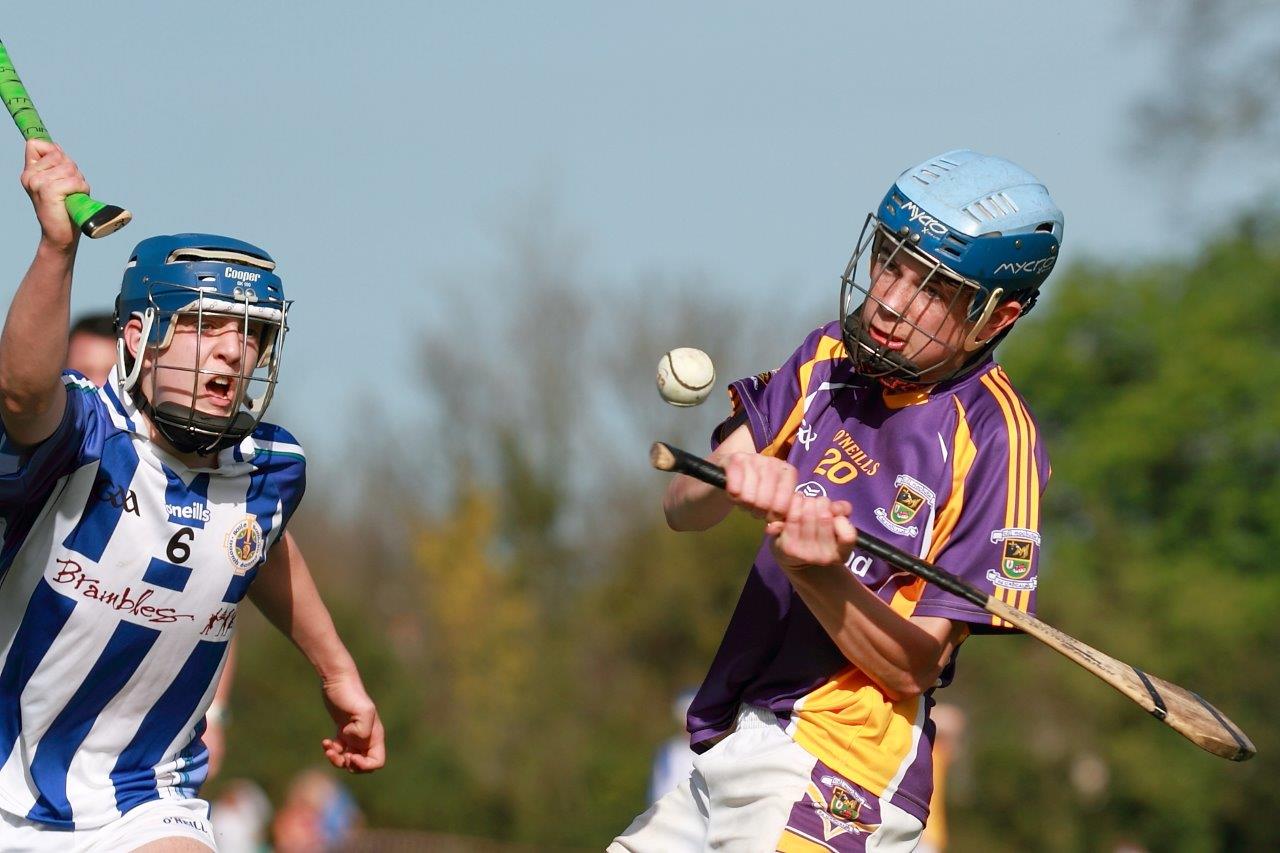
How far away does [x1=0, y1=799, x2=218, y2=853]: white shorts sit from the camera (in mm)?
4469

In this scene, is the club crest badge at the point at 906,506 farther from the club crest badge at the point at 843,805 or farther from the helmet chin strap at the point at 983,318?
the club crest badge at the point at 843,805

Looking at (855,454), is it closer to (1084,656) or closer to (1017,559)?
(1017,559)

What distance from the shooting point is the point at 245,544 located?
470cm

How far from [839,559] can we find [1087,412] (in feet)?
119

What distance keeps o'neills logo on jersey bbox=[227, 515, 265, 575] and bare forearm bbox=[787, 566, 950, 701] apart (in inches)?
60.7

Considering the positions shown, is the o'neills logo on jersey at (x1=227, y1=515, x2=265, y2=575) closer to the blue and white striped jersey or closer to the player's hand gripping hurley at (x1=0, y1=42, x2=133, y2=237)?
the blue and white striped jersey

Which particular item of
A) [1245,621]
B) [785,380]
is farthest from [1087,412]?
[785,380]

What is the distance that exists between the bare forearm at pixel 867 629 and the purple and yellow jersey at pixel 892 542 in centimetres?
10

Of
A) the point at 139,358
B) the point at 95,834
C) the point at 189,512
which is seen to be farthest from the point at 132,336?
the point at 95,834

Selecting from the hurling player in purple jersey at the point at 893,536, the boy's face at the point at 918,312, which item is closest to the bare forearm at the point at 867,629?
the hurling player in purple jersey at the point at 893,536

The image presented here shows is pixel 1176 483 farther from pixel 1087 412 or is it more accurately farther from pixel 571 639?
pixel 571 639

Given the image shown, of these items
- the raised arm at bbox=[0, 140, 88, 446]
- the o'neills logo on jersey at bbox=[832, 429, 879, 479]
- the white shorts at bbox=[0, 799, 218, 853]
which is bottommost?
the white shorts at bbox=[0, 799, 218, 853]

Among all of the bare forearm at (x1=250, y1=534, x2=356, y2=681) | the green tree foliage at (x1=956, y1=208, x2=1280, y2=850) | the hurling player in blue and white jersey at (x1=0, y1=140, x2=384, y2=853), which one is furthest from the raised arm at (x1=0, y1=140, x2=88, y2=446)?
the green tree foliage at (x1=956, y1=208, x2=1280, y2=850)

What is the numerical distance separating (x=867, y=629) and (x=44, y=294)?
2.08m
